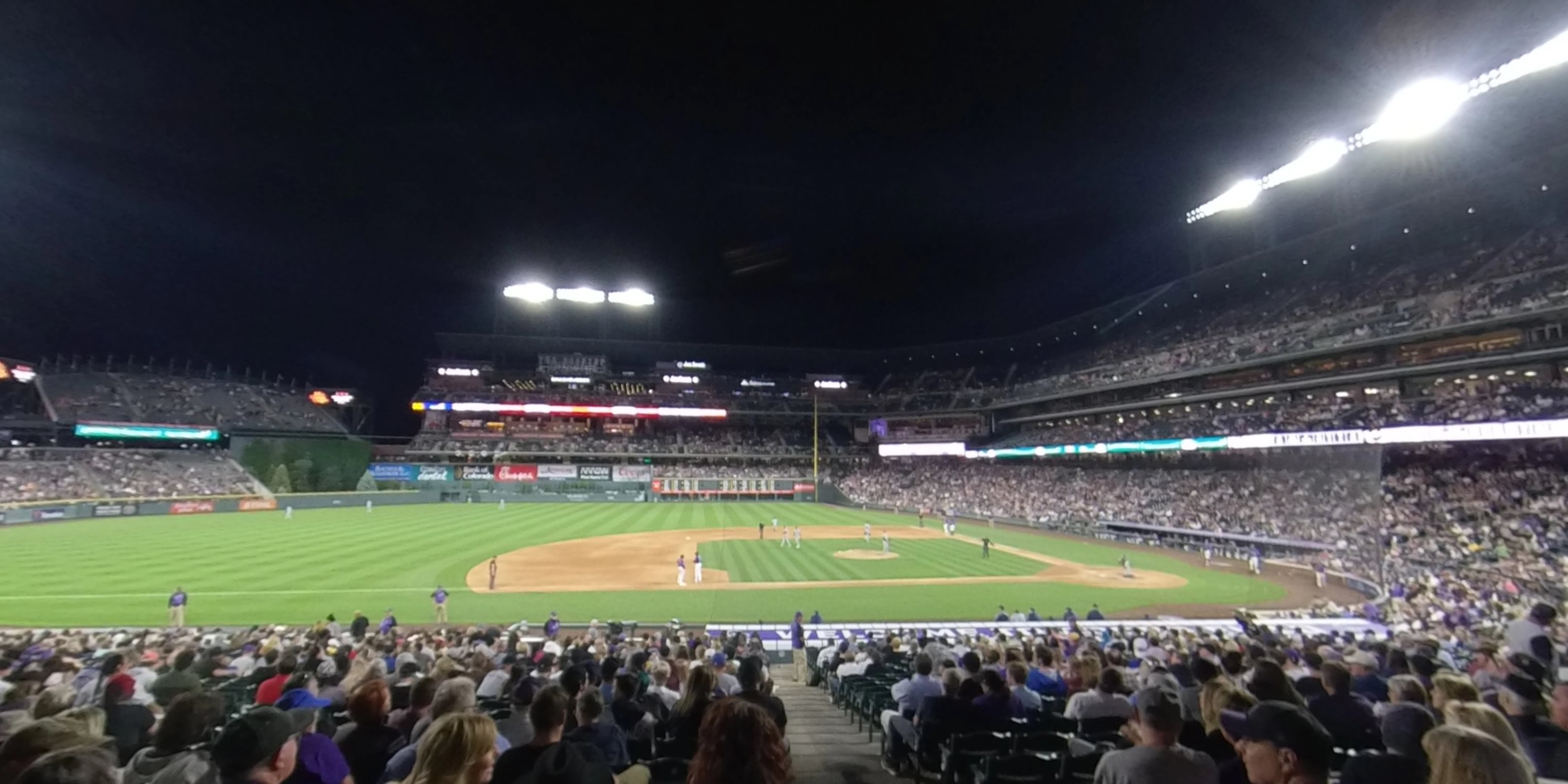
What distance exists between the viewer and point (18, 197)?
3052 centimetres

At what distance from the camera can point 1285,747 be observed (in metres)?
3.18

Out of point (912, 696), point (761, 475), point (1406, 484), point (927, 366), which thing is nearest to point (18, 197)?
point (912, 696)

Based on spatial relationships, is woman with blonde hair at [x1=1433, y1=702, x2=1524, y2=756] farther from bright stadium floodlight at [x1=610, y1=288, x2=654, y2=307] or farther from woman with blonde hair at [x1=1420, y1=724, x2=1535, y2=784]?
bright stadium floodlight at [x1=610, y1=288, x2=654, y2=307]

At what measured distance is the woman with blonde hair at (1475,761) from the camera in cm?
229

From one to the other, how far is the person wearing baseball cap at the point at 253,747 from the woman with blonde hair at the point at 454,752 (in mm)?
728

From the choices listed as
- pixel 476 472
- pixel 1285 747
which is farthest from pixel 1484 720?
pixel 476 472

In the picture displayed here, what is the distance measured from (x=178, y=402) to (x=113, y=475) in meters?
14.5

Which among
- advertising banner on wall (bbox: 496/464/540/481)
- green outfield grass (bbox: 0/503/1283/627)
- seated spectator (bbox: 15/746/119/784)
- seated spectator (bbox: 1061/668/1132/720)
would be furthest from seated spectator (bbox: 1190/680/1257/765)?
advertising banner on wall (bbox: 496/464/540/481)

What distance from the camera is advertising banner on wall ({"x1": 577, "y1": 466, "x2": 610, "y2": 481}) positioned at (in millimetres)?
71938

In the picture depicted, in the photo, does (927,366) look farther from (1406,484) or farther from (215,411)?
(215,411)

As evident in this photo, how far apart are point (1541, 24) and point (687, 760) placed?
34.7m

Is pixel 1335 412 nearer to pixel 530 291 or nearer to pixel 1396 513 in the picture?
pixel 1396 513

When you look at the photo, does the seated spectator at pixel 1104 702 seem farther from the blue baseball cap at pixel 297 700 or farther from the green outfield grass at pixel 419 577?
the green outfield grass at pixel 419 577

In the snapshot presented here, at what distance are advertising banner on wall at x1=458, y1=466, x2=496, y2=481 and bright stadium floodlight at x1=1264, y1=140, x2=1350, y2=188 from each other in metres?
72.6
